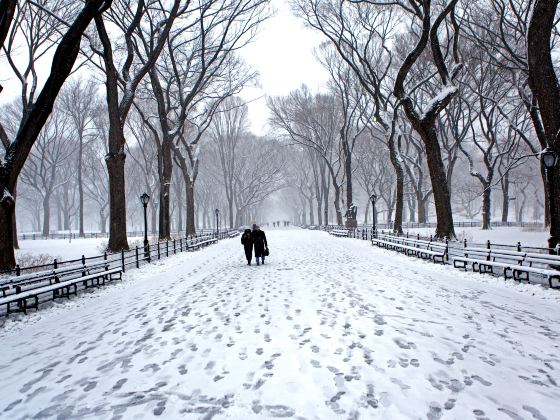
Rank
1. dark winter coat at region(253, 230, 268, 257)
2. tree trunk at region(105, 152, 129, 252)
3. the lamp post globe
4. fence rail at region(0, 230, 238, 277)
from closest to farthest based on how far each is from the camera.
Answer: the lamp post globe, fence rail at region(0, 230, 238, 277), dark winter coat at region(253, 230, 268, 257), tree trunk at region(105, 152, 129, 252)

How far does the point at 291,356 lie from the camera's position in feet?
14.9

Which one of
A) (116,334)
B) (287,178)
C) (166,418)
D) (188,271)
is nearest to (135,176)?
(287,178)

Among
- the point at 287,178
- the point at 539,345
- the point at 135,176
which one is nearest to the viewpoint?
the point at 539,345

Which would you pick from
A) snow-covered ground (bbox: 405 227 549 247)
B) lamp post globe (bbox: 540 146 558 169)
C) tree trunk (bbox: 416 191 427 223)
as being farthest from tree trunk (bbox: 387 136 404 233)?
tree trunk (bbox: 416 191 427 223)

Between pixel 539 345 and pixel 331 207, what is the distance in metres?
73.4

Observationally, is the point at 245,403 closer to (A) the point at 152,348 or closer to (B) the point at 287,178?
(A) the point at 152,348

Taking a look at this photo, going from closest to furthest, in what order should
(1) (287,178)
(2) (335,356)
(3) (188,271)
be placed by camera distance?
1. (2) (335,356)
2. (3) (188,271)
3. (1) (287,178)

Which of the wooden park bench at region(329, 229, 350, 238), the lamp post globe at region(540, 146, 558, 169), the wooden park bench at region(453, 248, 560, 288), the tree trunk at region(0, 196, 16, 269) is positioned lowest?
the wooden park bench at region(329, 229, 350, 238)

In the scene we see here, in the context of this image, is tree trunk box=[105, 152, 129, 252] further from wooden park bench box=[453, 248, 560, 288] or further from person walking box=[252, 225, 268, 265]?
wooden park bench box=[453, 248, 560, 288]

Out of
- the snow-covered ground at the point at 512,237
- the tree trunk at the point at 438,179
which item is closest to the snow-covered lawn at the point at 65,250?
the tree trunk at the point at 438,179

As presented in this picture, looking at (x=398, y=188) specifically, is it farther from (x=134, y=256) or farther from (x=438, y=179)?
(x=134, y=256)

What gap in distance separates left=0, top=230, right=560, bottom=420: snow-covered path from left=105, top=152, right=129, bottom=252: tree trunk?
7.13 meters

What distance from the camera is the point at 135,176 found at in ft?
157

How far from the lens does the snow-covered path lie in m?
3.45
